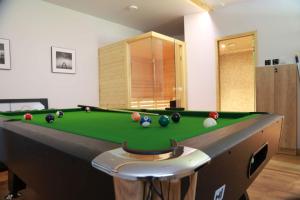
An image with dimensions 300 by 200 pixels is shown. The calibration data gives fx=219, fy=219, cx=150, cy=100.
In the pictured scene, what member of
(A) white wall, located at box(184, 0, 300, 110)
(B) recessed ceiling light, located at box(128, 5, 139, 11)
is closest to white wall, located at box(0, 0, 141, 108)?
(B) recessed ceiling light, located at box(128, 5, 139, 11)

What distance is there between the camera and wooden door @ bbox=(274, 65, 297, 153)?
3.15m

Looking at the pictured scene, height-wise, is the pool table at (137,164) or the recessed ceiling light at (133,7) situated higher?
the recessed ceiling light at (133,7)

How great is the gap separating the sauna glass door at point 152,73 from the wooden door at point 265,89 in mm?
1617

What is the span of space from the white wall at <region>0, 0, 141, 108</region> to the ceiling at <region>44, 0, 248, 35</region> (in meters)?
0.26

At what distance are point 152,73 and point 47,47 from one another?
1966mm

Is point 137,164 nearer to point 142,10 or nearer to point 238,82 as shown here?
point 142,10

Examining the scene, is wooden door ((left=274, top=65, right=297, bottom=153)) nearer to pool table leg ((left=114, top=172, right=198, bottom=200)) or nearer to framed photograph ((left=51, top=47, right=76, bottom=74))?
pool table leg ((left=114, top=172, right=198, bottom=200))

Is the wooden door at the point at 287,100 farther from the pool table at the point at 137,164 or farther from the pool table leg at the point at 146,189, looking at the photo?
the pool table leg at the point at 146,189

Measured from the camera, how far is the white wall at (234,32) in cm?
333

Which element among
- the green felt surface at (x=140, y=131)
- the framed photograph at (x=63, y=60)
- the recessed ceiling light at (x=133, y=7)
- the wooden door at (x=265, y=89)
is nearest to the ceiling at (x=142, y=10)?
the recessed ceiling light at (x=133, y=7)

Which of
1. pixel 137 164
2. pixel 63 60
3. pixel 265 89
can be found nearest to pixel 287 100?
pixel 265 89

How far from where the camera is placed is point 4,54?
3.29 meters

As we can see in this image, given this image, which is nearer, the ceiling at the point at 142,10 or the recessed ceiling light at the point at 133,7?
the ceiling at the point at 142,10

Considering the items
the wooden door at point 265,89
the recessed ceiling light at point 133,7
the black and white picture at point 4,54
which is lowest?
the wooden door at point 265,89
